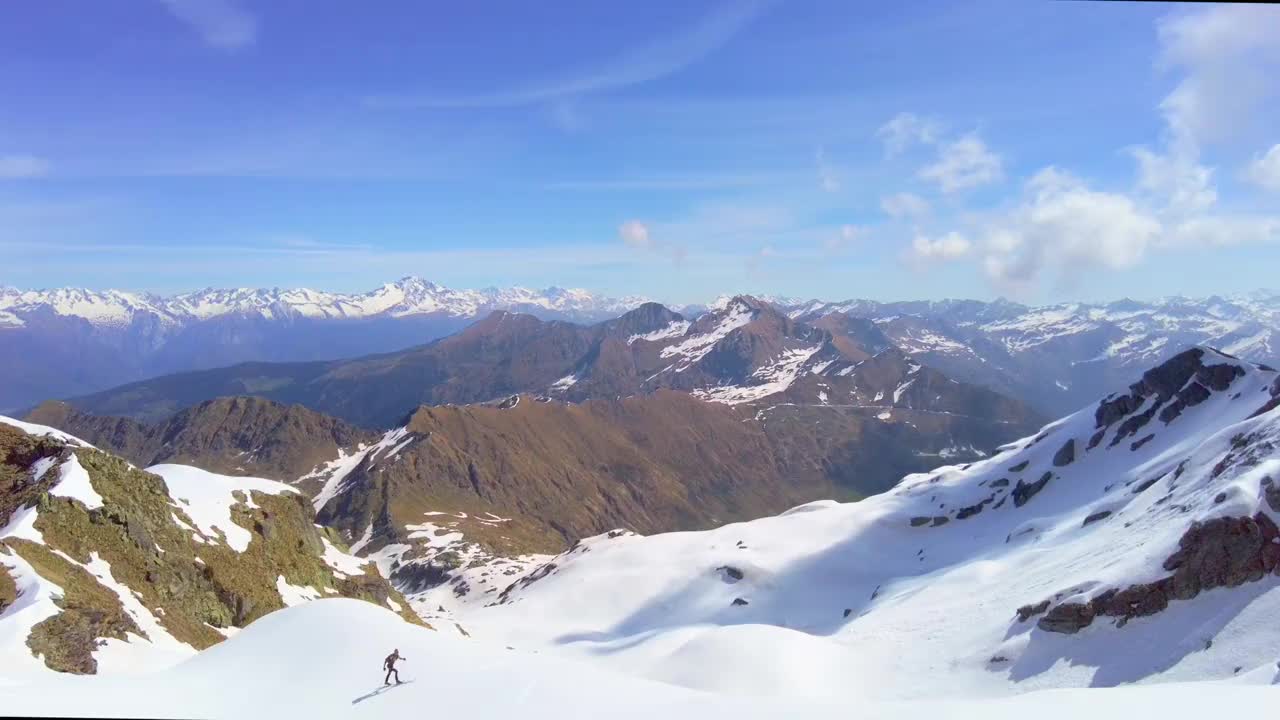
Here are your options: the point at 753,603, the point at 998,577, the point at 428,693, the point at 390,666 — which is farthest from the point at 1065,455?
the point at 390,666

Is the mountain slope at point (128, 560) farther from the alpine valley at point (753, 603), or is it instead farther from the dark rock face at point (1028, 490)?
the dark rock face at point (1028, 490)

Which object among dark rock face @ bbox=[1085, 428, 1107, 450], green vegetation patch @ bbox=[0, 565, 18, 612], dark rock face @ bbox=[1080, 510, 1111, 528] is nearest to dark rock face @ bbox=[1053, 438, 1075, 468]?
dark rock face @ bbox=[1085, 428, 1107, 450]

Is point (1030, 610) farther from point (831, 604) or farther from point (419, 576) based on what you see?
point (419, 576)

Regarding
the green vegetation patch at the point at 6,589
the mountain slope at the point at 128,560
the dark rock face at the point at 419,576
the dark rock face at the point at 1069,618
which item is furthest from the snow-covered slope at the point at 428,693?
the dark rock face at the point at 419,576

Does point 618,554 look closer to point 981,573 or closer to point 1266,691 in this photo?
point 981,573

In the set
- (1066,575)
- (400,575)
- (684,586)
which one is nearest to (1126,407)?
(1066,575)

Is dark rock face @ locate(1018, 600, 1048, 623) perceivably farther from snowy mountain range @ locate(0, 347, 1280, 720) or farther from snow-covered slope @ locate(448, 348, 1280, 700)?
snowy mountain range @ locate(0, 347, 1280, 720)

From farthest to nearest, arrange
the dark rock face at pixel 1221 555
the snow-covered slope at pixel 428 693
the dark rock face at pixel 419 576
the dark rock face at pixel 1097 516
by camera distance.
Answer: the dark rock face at pixel 419 576, the dark rock face at pixel 1097 516, the dark rock face at pixel 1221 555, the snow-covered slope at pixel 428 693
